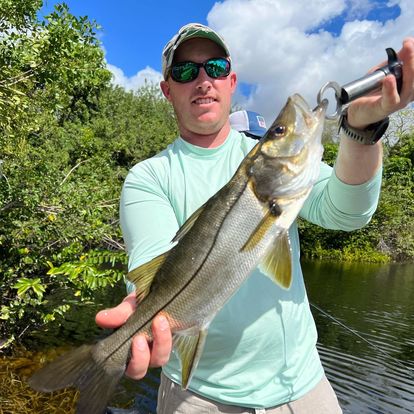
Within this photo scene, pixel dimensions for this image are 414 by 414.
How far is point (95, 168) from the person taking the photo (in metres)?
10.8

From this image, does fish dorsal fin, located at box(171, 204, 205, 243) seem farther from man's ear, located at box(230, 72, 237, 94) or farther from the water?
the water

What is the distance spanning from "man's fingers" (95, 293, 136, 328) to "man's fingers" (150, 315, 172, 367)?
0.69 ft

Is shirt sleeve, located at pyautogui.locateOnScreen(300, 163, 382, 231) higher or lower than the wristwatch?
lower

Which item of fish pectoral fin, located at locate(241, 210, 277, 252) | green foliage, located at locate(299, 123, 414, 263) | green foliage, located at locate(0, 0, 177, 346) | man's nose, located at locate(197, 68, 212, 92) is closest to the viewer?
fish pectoral fin, located at locate(241, 210, 277, 252)

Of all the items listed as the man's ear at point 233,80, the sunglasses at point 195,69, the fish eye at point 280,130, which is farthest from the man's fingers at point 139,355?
the man's ear at point 233,80

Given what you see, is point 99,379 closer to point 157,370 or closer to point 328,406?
point 328,406

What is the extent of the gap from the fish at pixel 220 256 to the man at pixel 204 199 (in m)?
0.11

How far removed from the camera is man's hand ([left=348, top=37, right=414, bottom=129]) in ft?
6.10

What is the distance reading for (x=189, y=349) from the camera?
213 cm

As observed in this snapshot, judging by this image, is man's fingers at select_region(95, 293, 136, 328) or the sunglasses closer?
man's fingers at select_region(95, 293, 136, 328)

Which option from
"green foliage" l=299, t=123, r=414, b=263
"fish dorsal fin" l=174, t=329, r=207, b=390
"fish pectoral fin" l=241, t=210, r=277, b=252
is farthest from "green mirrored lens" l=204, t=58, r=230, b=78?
"green foliage" l=299, t=123, r=414, b=263

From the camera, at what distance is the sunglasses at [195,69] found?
2791 millimetres

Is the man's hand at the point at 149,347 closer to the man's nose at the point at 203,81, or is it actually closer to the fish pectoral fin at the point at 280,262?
the fish pectoral fin at the point at 280,262

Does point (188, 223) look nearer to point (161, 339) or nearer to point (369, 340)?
point (161, 339)
